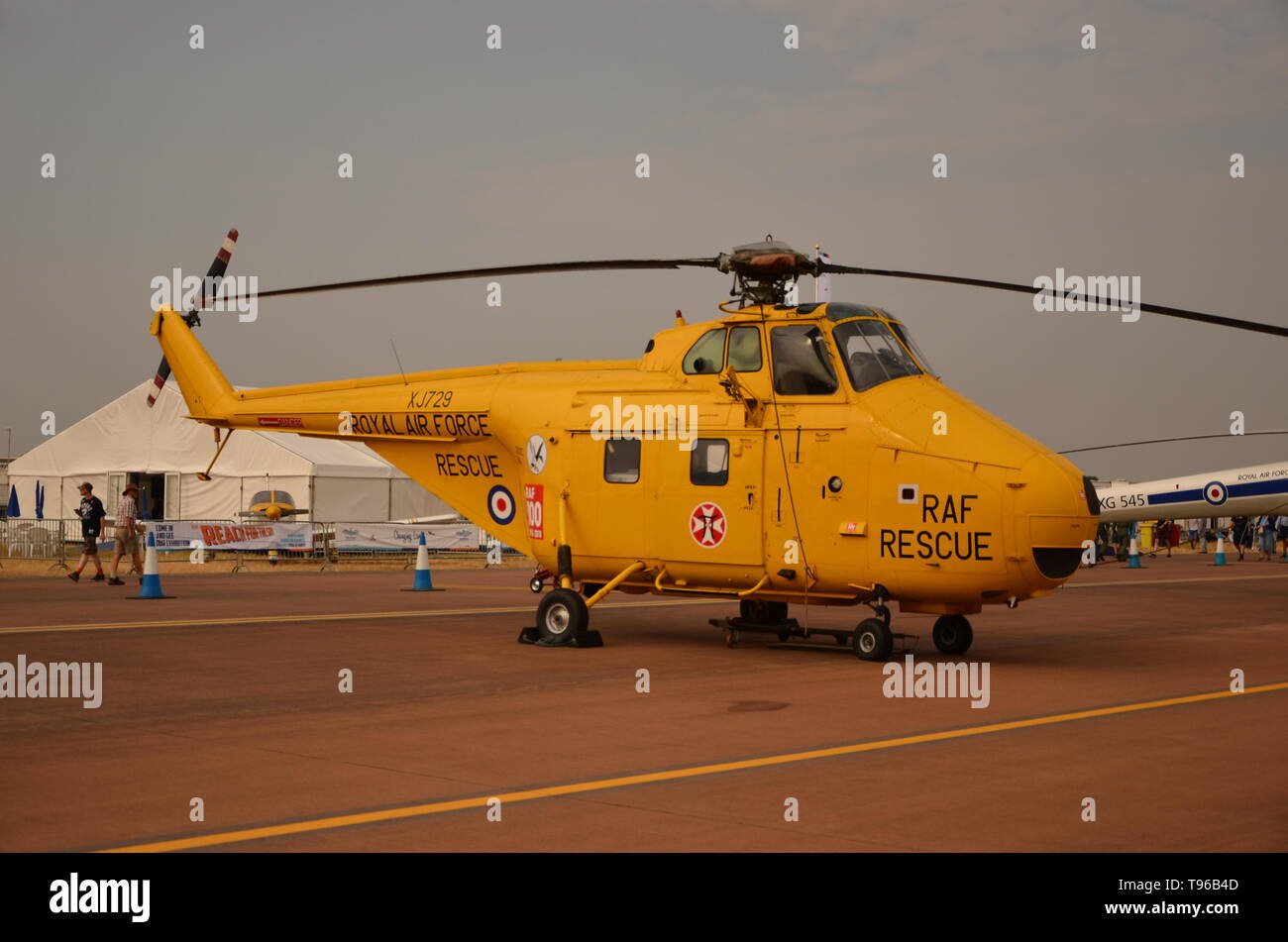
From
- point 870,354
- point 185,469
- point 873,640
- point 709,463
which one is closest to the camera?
point 873,640

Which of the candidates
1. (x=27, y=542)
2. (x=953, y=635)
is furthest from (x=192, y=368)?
(x=27, y=542)

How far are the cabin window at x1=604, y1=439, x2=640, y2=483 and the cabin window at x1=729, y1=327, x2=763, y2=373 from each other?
1.55 m

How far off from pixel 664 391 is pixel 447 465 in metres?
3.65

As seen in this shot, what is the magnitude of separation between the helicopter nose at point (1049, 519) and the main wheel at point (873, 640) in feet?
5.94

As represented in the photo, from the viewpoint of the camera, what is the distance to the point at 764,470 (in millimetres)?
14414

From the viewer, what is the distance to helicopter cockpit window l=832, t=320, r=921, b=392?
1404 cm

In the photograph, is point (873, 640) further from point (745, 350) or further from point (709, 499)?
point (745, 350)

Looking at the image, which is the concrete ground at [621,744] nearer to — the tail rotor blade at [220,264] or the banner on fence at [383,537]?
the tail rotor blade at [220,264]

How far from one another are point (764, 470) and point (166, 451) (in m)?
36.7

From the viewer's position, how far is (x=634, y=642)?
15961 mm

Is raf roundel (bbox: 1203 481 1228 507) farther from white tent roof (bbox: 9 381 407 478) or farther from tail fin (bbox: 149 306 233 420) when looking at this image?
tail fin (bbox: 149 306 233 420)

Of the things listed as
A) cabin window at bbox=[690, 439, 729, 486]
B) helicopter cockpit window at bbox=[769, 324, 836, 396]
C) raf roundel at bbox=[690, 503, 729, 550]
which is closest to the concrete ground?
raf roundel at bbox=[690, 503, 729, 550]
